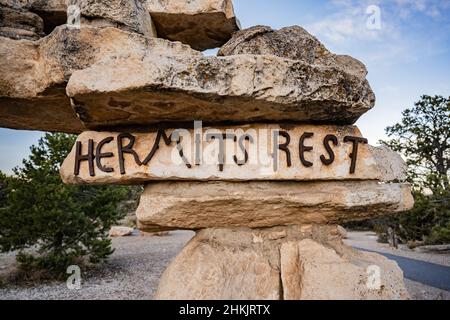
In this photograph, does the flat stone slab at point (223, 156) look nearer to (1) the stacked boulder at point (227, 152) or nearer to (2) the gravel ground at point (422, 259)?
(1) the stacked boulder at point (227, 152)

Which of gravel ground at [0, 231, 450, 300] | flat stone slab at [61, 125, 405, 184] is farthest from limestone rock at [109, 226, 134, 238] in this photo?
flat stone slab at [61, 125, 405, 184]

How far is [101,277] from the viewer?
7598 millimetres

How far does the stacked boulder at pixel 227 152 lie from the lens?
83.5 inches

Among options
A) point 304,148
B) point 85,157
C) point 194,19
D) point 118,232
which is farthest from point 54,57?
point 118,232

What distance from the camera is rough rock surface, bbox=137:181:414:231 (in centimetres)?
232

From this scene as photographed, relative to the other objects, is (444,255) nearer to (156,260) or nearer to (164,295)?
(156,260)

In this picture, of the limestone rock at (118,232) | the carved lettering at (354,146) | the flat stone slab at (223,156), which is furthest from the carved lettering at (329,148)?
the limestone rock at (118,232)

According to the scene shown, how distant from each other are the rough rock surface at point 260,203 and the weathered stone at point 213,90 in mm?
538

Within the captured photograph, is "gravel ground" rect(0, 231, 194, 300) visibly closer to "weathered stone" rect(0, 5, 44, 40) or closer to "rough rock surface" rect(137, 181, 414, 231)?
"rough rock surface" rect(137, 181, 414, 231)

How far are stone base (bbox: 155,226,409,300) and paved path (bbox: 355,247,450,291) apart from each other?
5.28 meters

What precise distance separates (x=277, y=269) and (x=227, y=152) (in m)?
0.94

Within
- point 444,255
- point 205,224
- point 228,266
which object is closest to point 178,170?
point 205,224

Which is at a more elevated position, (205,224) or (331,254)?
(205,224)
